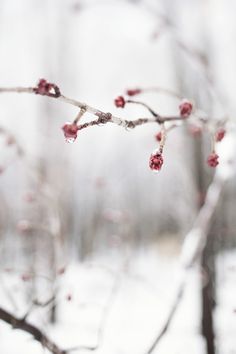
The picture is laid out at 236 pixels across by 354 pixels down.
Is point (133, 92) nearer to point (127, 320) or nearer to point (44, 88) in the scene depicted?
point (44, 88)

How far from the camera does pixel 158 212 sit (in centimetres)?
2922

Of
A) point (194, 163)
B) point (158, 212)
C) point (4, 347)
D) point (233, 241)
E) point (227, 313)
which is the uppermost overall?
point (158, 212)

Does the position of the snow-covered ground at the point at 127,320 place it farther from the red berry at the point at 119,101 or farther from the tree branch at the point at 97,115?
the red berry at the point at 119,101

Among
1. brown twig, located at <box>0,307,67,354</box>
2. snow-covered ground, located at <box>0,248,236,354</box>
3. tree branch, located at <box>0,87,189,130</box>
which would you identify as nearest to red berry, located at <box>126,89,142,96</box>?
tree branch, located at <box>0,87,189,130</box>

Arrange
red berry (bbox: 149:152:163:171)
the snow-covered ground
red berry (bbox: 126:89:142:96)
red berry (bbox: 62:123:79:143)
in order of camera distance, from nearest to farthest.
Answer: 1. red berry (bbox: 62:123:79:143)
2. red berry (bbox: 149:152:163:171)
3. red berry (bbox: 126:89:142:96)
4. the snow-covered ground

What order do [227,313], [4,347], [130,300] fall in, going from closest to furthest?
[4,347] → [227,313] → [130,300]

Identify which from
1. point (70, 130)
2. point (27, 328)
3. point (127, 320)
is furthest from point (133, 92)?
point (127, 320)

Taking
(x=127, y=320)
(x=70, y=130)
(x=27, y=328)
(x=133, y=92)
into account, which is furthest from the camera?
(x=127, y=320)

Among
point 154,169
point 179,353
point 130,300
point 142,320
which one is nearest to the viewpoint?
point 154,169

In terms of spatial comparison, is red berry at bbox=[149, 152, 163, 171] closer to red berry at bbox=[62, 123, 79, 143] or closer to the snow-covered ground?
red berry at bbox=[62, 123, 79, 143]

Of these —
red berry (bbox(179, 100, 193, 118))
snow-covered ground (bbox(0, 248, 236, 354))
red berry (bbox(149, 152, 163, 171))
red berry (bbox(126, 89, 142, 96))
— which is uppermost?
red berry (bbox(126, 89, 142, 96))

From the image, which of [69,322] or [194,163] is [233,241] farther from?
[69,322]

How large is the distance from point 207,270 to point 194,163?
160 centimetres

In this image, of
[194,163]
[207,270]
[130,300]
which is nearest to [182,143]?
[194,163]
